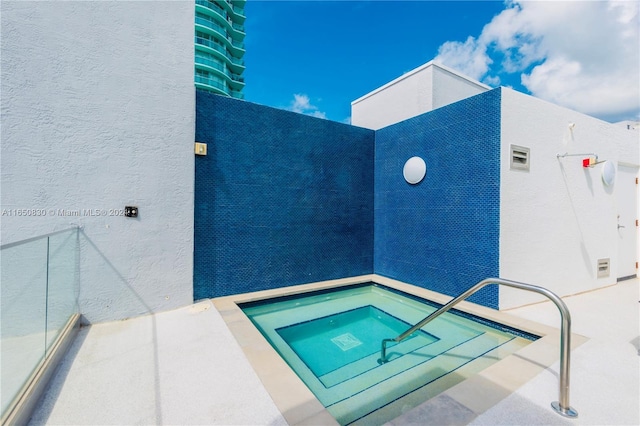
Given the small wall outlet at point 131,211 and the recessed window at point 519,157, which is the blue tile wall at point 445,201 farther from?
the small wall outlet at point 131,211

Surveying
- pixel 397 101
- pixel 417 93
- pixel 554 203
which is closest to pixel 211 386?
pixel 554 203

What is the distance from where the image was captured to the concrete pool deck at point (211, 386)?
6.42 ft

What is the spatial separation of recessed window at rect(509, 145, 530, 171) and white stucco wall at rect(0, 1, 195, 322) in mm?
5205

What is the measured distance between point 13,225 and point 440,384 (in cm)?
522

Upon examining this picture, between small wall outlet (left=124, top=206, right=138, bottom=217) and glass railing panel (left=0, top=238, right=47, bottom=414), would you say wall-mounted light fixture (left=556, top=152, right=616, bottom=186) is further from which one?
glass railing panel (left=0, top=238, right=47, bottom=414)

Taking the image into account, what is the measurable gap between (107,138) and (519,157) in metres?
6.27

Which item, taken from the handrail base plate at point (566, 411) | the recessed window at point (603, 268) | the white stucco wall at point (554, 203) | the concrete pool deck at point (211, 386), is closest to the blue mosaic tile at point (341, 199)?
the white stucco wall at point (554, 203)

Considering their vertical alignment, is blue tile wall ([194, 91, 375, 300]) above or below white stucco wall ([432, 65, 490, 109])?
below

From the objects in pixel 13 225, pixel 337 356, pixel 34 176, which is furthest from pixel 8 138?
pixel 337 356

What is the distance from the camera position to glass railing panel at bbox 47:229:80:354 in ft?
9.32

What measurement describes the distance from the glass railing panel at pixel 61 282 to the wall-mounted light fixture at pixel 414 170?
18.8ft

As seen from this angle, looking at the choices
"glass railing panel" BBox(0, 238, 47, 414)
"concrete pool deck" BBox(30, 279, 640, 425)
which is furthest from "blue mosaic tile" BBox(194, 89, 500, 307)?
"glass railing panel" BBox(0, 238, 47, 414)

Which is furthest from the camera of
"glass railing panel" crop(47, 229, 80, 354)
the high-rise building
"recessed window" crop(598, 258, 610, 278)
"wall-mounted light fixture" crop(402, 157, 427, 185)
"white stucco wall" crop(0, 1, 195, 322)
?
the high-rise building

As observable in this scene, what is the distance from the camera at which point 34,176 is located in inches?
130
